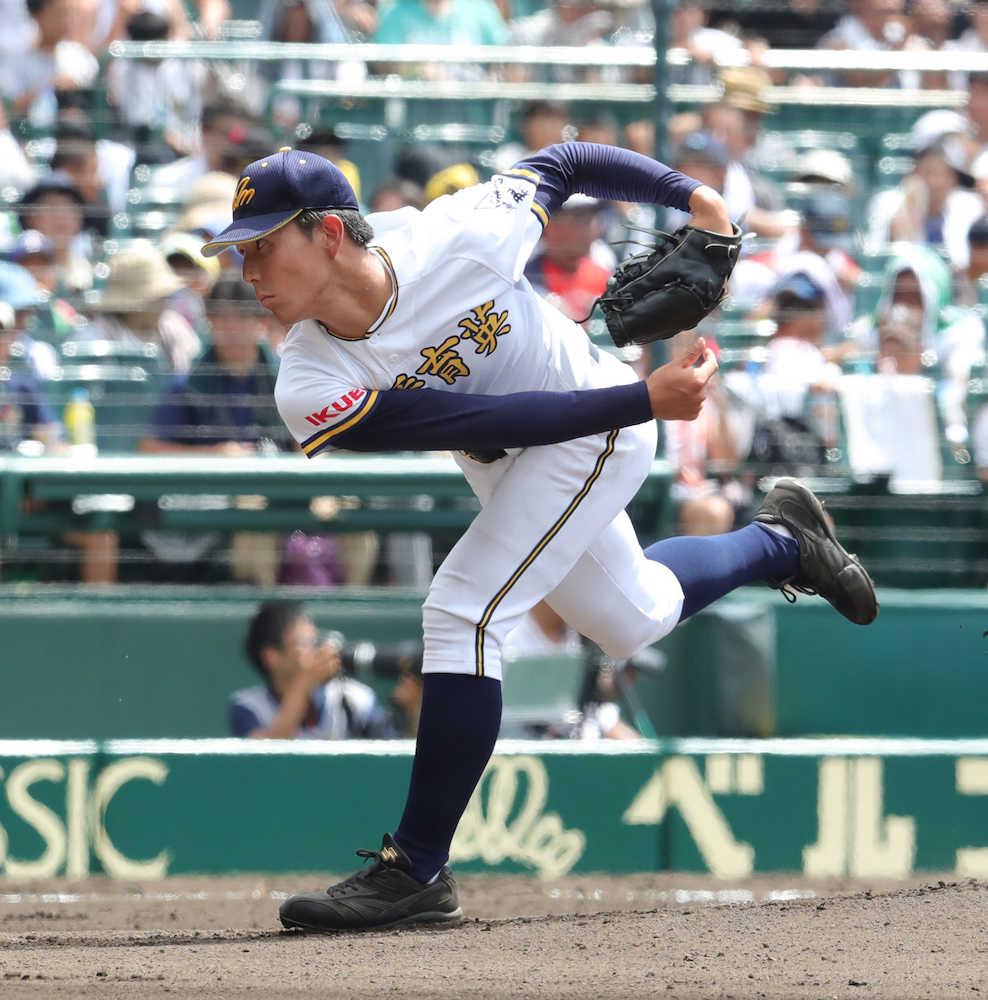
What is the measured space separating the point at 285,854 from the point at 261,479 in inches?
52.2

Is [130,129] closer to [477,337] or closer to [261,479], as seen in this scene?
[261,479]

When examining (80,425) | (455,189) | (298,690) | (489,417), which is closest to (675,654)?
(298,690)

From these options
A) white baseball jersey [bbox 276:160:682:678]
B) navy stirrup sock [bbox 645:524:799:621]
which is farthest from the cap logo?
navy stirrup sock [bbox 645:524:799:621]

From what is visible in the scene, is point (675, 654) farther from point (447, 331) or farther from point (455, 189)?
point (447, 331)

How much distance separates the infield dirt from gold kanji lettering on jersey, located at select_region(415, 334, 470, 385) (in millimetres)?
1249

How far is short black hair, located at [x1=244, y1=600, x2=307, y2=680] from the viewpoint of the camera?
5.73 meters

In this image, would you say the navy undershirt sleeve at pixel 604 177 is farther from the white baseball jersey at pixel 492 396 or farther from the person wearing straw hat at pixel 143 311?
the person wearing straw hat at pixel 143 311

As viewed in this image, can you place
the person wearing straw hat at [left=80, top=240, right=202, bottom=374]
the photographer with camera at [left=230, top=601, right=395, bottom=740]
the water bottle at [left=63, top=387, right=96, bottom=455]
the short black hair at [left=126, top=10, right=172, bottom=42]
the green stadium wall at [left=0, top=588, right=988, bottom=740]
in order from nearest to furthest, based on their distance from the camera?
the photographer with camera at [left=230, top=601, right=395, bottom=740], the green stadium wall at [left=0, top=588, right=988, bottom=740], the water bottle at [left=63, top=387, right=96, bottom=455], the person wearing straw hat at [left=80, top=240, right=202, bottom=374], the short black hair at [left=126, top=10, right=172, bottom=42]

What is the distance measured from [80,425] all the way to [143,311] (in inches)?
27.5

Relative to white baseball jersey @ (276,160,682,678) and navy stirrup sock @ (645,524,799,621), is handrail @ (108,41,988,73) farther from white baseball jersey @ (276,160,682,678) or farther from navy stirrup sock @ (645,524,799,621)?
white baseball jersey @ (276,160,682,678)

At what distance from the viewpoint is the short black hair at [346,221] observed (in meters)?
3.42

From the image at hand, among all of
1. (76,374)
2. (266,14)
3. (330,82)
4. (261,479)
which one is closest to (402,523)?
(261,479)

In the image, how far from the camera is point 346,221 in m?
3.47

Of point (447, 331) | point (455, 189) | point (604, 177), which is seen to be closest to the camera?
point (447, 331)
